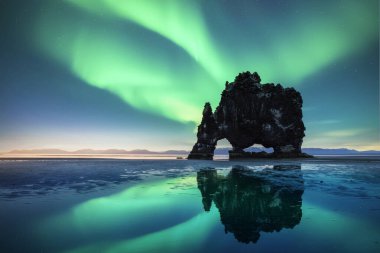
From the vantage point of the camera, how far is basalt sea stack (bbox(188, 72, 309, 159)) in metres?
92.2

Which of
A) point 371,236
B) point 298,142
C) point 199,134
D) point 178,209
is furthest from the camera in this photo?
point 199,134

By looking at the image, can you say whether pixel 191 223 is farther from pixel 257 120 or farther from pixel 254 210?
pixel 257 120

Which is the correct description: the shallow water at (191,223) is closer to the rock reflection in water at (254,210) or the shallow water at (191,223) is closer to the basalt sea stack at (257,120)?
the rock reflection in water at (254,210)

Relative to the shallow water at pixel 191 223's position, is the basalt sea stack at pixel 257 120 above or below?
above

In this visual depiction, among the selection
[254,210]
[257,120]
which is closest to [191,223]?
[254,210]

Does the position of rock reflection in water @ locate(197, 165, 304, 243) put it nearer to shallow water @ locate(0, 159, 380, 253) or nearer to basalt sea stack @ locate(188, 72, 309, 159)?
shallow water @ locate(0, 159, 380, 253)

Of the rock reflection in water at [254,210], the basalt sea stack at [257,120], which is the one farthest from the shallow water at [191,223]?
the basalt sea stack at [257,120]

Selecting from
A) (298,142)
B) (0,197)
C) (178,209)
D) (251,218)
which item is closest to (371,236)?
(251,218)

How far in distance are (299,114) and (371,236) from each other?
9469cm

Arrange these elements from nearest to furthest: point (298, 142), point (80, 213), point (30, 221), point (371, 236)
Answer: point (371, 236), point (30, 221), point (80, 213), point (298, 142)

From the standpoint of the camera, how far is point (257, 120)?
317 ft

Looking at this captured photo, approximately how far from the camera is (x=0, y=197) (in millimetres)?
16531

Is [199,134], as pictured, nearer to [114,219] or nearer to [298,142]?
[298,142]

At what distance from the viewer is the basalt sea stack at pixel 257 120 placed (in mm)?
92188
